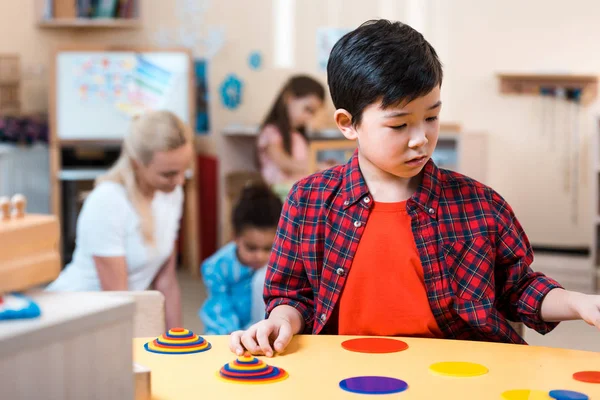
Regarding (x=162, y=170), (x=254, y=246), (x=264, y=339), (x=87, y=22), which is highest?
(x=87, y=22)

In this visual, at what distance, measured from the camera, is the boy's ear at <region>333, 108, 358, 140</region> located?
4.19 feet

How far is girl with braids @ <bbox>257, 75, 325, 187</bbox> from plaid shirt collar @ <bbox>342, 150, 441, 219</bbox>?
9.07 feet

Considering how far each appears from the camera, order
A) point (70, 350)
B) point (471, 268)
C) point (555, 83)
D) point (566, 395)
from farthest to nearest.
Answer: point (555, 83), point (471, 268), point (566, 395), point (70, 350)

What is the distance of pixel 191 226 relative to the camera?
4.77m

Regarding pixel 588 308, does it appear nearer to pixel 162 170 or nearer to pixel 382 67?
pixel 382 67

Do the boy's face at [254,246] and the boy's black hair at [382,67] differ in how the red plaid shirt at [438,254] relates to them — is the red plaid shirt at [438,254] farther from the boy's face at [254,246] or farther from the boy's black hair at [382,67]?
the boy's face at [254,246]

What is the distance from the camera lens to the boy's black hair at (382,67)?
118cm

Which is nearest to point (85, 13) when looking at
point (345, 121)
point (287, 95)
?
point (287, 95)

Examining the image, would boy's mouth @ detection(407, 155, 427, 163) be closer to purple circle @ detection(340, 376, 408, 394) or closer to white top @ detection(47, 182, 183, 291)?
purple circle @ detection(340, 376, 408, 394)

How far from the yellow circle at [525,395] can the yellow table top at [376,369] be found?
0.01m

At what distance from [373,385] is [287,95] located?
3.47 meters

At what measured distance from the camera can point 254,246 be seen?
261 cm

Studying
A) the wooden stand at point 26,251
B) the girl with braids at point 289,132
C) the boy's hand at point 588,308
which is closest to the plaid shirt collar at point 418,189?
the boy's hand at point 588,308

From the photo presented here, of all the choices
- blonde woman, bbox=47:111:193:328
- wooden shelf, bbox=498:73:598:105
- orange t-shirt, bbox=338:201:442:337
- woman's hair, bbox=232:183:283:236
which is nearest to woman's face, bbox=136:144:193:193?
blonde woman, bbox=47:111:193:328
